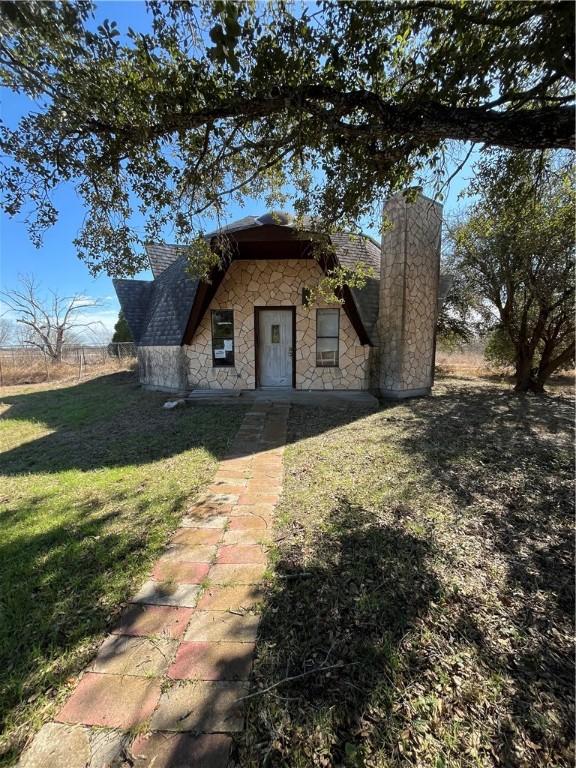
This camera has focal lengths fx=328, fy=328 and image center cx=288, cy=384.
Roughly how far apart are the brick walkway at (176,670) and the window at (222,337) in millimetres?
7107

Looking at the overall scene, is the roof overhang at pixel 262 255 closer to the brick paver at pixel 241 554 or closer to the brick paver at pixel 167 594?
the brick paver at pixel 241 554

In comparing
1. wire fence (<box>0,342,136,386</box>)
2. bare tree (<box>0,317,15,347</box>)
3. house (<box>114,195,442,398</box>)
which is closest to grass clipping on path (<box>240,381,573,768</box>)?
house (<box>114,195,442,398</box>)

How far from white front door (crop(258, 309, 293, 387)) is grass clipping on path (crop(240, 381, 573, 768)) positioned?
5670 millimetres

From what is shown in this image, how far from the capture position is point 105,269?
→ 498 cm

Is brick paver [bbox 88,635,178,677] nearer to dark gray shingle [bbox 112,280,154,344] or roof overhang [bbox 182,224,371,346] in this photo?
roof overhang [bbox 182,224,371,346]

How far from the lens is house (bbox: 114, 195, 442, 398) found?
8.76 meters

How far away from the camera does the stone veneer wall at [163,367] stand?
9.97m

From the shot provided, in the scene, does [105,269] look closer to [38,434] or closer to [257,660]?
[38,434]

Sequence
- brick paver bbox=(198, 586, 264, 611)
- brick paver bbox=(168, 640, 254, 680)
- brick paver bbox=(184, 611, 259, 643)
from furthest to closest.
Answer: brick paver bbox=(198, 586, 264, 611), brick paver bbox=(184, 611, 259, 643), brick paver bbox=(168, 640, 254, 680)

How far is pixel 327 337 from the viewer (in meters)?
9.58

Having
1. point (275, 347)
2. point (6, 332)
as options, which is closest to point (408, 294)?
point (275, 347)

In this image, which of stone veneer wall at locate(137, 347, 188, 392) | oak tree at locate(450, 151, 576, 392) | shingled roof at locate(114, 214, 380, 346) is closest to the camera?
oak tree at locate(450, 151, 576, 392)

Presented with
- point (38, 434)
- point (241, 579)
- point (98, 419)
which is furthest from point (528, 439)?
point (38, 434)

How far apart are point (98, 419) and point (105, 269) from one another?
401cm
